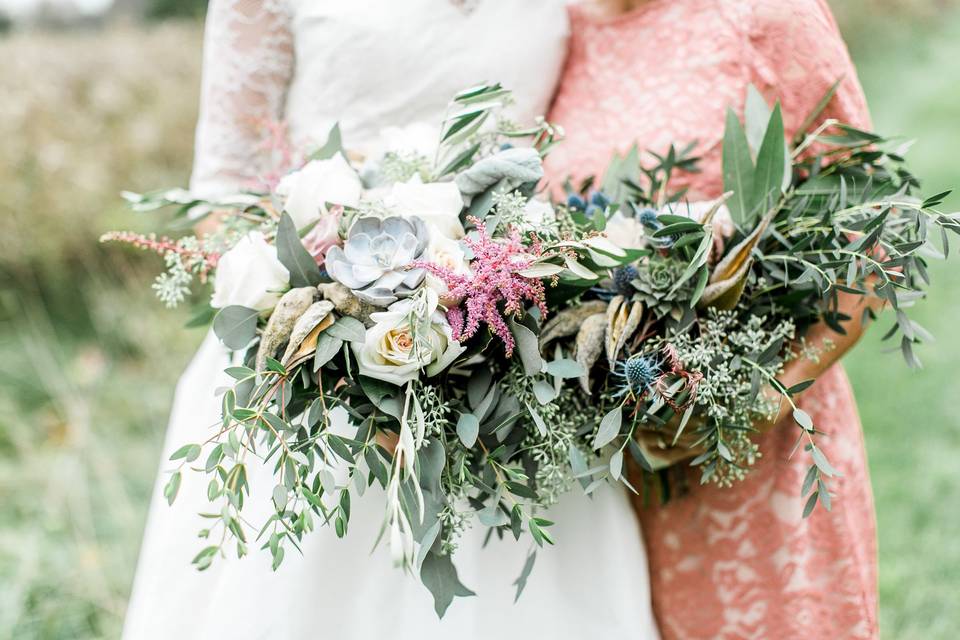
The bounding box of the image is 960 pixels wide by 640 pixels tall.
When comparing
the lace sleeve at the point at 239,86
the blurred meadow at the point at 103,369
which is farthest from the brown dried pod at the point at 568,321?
the blurred meadow at the point at 103,369

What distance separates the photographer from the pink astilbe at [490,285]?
1111mm

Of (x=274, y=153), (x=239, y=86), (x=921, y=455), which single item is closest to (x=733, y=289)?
(x=274, y=153)

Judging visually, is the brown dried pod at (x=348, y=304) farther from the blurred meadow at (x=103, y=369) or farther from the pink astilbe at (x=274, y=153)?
the blurred meadow at (x=103, y=369)

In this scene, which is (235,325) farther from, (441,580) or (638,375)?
(638,375)

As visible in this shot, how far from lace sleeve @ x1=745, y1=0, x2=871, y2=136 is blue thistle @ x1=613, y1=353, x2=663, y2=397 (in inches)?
26.5

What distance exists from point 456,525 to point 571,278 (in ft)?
1.30

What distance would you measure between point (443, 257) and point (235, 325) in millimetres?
324

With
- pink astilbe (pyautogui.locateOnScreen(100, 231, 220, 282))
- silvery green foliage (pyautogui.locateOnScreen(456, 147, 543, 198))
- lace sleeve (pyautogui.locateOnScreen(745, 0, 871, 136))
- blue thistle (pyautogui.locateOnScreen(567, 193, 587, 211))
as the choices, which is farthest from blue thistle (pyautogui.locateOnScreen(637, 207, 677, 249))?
pink astilbe (pyautogui.locateOnScreen(100, 231, 220, 282))

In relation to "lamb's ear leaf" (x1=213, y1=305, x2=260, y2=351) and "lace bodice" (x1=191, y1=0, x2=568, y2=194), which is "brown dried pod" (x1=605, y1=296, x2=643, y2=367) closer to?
"lamb's ear leaf" (x1=213, y1=305, x2=260, y2=351)

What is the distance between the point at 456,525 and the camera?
117 cm

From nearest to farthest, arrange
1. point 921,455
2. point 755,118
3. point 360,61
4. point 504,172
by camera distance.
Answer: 1. point 504,172
2. point 755,118
3. point 360,61
4. point 921,455

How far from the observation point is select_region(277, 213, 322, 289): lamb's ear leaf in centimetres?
118

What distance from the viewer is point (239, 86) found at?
1.75 m

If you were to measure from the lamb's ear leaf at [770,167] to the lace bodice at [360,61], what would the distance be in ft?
1.86
